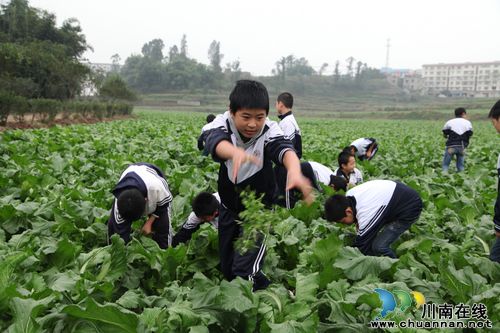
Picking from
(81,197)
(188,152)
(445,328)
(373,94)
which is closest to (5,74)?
(188,152)

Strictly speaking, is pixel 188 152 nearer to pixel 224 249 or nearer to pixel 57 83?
pixel 224 249

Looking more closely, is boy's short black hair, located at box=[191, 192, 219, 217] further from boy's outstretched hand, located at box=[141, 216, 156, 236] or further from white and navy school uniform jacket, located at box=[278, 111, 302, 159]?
white and navy school uniform jacket, located at box=[278, 111, 302, 159]

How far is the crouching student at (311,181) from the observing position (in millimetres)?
Answer: 6324

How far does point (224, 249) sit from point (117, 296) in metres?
0.89

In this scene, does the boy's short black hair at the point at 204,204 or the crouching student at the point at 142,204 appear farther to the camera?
the boy's short black hair at the point at 204,204

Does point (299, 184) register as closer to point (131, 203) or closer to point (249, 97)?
point (249, 97)

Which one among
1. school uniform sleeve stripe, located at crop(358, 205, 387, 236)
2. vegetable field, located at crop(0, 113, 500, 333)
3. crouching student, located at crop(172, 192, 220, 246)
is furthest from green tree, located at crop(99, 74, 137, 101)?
school uniform sleeve stripe, located at crop(358, 205, 387, 236)

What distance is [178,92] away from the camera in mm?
88875

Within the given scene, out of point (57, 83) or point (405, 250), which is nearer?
point (405, 250)

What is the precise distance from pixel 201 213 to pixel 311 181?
7.86 feet

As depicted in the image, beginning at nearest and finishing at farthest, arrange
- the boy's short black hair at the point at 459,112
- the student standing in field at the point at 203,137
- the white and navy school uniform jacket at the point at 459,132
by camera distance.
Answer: the student standing in field at the point at 203,137, the white and navy school uniform jacket at the point at 459,132, the boy's short black hair at the point at 459,112

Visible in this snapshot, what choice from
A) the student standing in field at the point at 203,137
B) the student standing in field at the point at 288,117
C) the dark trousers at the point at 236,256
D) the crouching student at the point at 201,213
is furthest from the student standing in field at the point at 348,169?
the dark trousers at the point at 236,256

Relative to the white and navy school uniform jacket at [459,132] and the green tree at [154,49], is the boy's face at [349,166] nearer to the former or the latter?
the white and navy school uniform jacket at [459,132]

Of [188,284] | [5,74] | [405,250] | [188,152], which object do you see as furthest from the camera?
[5,74]
